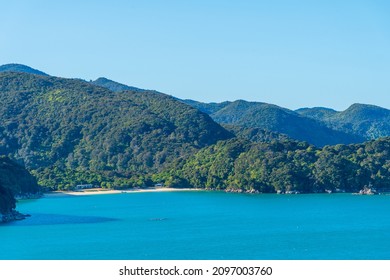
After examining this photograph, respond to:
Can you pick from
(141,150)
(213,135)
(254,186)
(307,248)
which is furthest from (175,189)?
(307,248)

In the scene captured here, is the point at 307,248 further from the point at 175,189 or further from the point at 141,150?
the point at 141,150

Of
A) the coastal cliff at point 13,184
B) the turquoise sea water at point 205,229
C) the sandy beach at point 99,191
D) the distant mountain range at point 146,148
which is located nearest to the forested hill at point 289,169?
the distant mountain range at point 146,148

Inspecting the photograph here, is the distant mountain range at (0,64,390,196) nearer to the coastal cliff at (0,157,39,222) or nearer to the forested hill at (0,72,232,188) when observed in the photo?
the forested hill at (0,72,232,188)

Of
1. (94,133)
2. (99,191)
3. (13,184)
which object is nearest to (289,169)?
(99,191)

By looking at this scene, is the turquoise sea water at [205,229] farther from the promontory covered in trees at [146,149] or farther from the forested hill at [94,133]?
the forested hill at [94,133]

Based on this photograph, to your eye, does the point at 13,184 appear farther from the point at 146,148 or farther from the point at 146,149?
the point at 146,148

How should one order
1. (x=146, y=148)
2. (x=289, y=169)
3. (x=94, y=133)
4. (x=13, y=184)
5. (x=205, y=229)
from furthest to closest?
(x=94, y=133)
(x=146, y=148)
(x=289, y=169)
(x=13, y=184)
(x=205, y=229)
